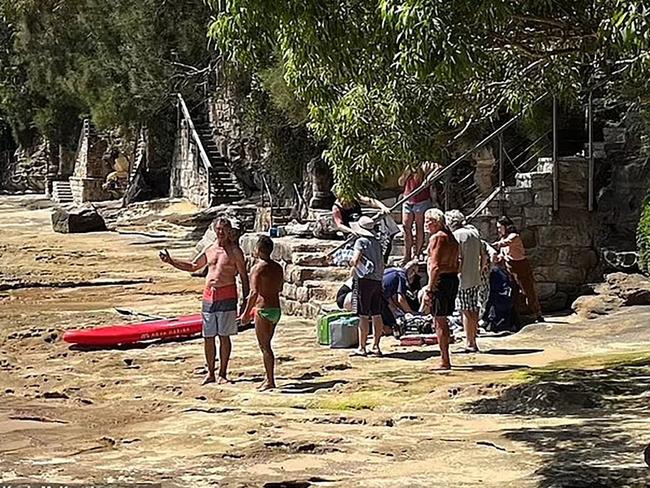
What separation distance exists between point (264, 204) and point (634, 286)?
17.8m

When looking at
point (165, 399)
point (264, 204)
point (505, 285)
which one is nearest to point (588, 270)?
point (505, 285)

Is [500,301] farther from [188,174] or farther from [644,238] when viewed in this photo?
[188,174]

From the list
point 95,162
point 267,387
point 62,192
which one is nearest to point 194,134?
point 95,162

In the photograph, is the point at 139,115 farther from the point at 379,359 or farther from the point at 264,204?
the point at 379,359

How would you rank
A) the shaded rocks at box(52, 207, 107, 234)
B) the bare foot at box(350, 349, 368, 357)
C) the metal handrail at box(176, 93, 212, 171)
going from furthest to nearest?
the metal handrail at box(176, 93, 212, 171)
the shaded rocks at box(52, 207, 107, 234)
the bare foot at box(350, 349, 368, 357)

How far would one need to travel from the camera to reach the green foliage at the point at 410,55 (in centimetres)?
670

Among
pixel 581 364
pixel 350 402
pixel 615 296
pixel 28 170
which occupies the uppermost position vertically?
pixel 28 170

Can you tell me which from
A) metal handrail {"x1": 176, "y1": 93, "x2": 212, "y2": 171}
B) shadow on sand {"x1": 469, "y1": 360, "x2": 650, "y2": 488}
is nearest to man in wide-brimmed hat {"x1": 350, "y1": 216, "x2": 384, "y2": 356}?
shadow on sand {"x1": 469, "y1": 360, "x2": 650, "y2": 488}

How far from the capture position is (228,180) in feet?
120

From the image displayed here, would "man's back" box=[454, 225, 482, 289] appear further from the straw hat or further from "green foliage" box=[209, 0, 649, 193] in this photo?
"green foliage" box=[209, 0, 649, 193]

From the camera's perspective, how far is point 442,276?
12.2m

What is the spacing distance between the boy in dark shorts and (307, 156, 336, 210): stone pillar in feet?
48.3

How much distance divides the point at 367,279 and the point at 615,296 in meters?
4.40

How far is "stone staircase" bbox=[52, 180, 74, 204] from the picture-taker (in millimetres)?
49375
